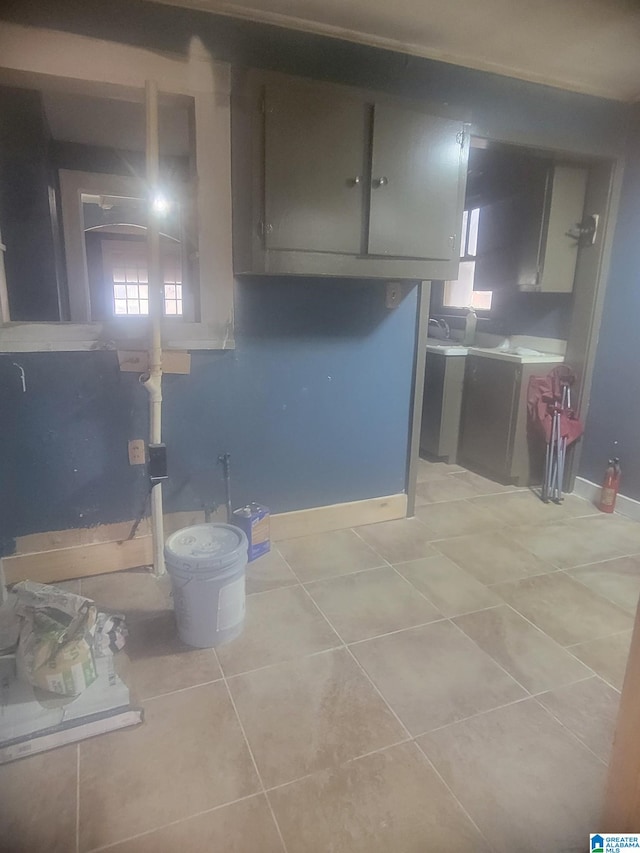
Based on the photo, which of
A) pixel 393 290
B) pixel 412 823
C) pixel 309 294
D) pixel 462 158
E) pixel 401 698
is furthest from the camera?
pixel 393 290

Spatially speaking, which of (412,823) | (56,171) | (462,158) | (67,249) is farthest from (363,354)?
(56,171)

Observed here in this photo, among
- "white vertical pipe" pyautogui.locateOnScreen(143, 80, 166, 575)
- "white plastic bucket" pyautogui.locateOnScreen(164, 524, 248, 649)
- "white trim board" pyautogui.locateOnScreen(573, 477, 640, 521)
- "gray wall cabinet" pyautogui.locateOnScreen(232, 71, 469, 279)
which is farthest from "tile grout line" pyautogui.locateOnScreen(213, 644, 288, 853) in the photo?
"white trim board" pyautogui.locateOnScreen(573, 477, 640, 521)

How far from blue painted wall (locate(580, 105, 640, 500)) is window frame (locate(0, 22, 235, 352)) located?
2.32 metres

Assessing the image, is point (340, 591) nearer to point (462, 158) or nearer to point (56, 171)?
point (462, 158)

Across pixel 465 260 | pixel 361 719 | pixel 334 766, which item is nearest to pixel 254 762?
pixel 334 766

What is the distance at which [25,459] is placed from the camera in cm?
221

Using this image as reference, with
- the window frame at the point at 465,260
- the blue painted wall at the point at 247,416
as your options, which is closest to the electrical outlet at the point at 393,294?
the blue painted wall at the point at 247,416

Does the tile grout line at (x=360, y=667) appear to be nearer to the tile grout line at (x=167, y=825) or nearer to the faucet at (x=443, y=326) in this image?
the tile grout line at (x=167, y=825)

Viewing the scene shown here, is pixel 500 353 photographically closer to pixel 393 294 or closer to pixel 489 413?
pixel 489 413

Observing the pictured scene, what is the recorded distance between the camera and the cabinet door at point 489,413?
11.4 ft

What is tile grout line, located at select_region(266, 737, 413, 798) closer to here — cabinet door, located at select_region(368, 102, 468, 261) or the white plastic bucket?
the white plastic bucket

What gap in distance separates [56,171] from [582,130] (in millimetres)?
3440

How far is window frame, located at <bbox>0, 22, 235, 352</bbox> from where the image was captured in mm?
1934

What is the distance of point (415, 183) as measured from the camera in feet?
7.39
